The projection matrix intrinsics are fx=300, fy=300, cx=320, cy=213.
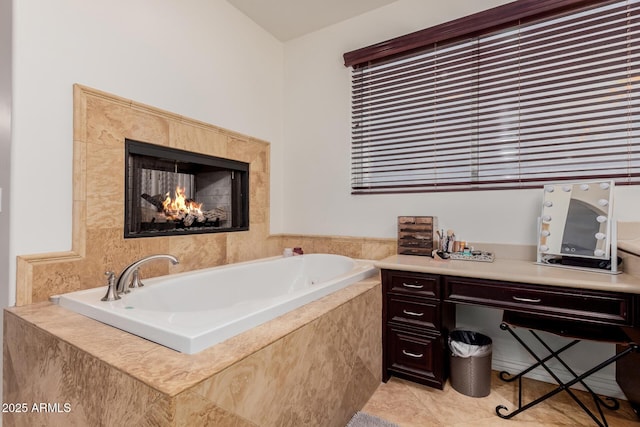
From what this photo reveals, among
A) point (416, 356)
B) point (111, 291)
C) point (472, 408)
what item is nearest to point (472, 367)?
point (472, 408)

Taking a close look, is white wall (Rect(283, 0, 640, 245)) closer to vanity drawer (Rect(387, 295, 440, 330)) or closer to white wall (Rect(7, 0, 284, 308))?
white wall (Rect(7, 0, 284, 308))

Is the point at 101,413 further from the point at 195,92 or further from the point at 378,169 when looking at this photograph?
the point at 378,169

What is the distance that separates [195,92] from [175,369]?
6.52 feet

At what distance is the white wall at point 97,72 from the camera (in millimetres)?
1440

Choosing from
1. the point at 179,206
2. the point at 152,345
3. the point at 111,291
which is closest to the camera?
the point at 152,345

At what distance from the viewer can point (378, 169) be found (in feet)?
8.47

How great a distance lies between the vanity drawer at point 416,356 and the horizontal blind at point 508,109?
1101 millimetres

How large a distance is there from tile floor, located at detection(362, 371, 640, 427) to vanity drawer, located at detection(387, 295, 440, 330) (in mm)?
406

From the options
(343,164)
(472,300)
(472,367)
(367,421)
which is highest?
(343,164)

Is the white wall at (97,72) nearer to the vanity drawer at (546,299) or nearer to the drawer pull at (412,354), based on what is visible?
the drawer pull at (412,354)

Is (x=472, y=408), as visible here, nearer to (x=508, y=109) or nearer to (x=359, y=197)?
(x=359, y=197)

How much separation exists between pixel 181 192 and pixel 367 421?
195cm

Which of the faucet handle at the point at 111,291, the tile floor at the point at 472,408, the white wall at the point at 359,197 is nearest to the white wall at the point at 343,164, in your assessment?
the white wall at the point at 359,197

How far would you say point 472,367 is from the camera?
176 centimetres
